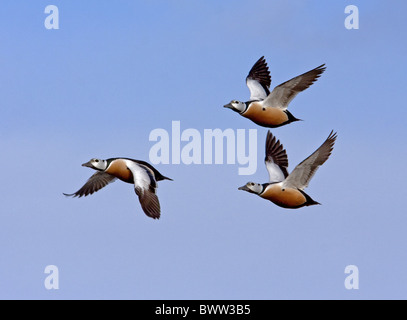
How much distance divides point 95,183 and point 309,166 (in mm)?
5473

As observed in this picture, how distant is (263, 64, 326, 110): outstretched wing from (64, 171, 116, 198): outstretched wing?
428 cm

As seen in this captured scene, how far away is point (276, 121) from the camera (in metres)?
19.8

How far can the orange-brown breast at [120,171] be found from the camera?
18.7m

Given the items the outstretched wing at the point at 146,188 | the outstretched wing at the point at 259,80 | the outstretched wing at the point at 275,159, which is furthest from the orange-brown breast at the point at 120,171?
the outstretched wing at the point at 259,80

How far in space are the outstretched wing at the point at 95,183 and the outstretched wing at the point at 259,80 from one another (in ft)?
13.5

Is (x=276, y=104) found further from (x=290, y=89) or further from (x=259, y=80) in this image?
(x=259, y=80)

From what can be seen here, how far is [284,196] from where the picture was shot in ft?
61.0

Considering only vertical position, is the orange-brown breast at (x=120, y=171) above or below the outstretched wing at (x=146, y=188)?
above

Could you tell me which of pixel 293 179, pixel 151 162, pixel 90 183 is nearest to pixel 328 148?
pixel 293 179

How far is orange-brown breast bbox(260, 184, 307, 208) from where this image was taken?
728 inches

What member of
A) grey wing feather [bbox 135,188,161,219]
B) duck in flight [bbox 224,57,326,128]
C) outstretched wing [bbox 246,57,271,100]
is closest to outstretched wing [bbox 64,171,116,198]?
duck in flight [bbox 224,57,326,128]

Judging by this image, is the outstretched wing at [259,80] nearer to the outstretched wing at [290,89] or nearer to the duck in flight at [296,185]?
the outstretched wing at [290,89]

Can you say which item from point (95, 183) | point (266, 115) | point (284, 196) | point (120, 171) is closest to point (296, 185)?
point (284, 196)
